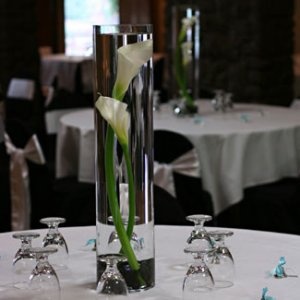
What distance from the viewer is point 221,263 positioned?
6.16 ft

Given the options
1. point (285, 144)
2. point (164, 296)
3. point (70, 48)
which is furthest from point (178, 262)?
point (70, 48)

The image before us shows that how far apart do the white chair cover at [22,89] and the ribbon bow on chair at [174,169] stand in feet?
10.8

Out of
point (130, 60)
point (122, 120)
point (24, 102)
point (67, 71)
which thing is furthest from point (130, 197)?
point (67, 71)

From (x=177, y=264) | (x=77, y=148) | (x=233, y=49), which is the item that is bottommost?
(x=77, y=148)

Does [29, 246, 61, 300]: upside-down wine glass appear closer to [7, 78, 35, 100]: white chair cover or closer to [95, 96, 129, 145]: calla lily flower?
[95, 96, 129, 145]: calla lily flower

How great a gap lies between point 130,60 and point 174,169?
2439mm

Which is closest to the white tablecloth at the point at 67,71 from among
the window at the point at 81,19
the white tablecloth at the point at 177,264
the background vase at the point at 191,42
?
the window at the point at 81,19

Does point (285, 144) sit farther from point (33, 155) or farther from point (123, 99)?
point (123, 99)

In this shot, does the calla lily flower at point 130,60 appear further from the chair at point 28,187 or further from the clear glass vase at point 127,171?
the chair at point 28,187

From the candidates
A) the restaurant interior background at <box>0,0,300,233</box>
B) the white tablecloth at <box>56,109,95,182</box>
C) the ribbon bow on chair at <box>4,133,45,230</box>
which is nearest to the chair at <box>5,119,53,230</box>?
the ribbon bow on chair at <box>4,133,45,230</box>

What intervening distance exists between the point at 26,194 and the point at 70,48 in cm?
1104

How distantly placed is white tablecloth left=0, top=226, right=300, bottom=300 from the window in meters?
12.8

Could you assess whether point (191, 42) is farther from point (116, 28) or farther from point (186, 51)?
point (116, 28)

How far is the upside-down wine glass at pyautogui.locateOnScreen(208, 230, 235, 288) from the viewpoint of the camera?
6.15ft
